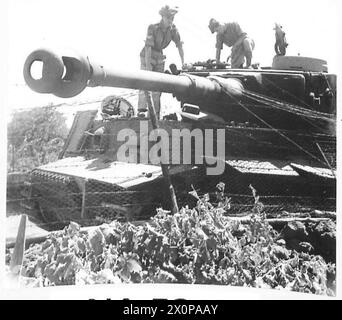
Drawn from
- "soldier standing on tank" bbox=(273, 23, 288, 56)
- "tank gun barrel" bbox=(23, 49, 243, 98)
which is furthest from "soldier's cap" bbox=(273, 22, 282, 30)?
"tank gun barrel" bbox=(23, 49, 243, 98)

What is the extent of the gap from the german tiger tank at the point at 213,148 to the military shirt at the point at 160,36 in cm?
41

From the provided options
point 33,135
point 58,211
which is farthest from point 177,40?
point 58,211

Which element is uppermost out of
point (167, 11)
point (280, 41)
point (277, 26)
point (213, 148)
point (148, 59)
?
point (167, 11)

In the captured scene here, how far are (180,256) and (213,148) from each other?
1.35 metres

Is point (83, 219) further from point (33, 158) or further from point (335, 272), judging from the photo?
point (335, 272)

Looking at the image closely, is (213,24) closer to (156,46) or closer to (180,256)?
(156,46)

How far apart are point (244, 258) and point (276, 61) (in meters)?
2.77

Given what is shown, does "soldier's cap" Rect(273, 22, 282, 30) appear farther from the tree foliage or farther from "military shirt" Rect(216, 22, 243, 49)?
the tree foliage

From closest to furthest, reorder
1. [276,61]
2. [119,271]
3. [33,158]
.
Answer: [119,271] → [33,158] → [276,61]

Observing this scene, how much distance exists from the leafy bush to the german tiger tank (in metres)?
0.25

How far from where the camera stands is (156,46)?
689 cm
